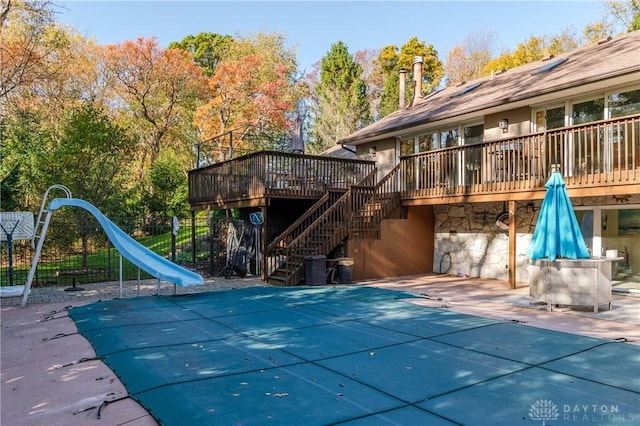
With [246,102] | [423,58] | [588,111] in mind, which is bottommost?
[588,111]

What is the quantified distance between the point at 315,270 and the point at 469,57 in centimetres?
2738

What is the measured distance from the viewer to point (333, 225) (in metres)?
11.8

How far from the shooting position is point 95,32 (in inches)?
1074

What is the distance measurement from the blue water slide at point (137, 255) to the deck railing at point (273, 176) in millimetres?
3589

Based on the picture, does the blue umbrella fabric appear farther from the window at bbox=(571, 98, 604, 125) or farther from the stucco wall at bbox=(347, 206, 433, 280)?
the stucco wall at bbox=(347, 206, 433, 280)

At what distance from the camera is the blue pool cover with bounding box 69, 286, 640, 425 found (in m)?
3.54

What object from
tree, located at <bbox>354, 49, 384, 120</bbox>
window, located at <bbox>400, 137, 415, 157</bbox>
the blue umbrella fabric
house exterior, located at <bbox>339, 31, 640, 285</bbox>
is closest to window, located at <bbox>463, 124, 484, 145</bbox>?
house exterior, located at <bbox>339, 31, 640, 285</bbox>

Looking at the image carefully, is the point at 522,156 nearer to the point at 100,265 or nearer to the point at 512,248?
the point at 512,248

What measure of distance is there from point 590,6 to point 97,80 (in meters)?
29.4

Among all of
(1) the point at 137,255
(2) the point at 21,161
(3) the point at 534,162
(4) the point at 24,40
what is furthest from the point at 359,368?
(4) the point at 24,40

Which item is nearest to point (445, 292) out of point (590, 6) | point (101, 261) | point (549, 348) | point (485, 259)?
point (485, 259)

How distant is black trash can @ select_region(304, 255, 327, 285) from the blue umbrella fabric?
193 inches

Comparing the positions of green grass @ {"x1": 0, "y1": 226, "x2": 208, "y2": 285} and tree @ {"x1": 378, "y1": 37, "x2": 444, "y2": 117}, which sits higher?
tree @ {"x1": 378, "y1": 37, "x2": 444, "y2": 117}

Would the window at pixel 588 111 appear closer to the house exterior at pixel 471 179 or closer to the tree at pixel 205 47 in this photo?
the house exterior at pixel 471 179
